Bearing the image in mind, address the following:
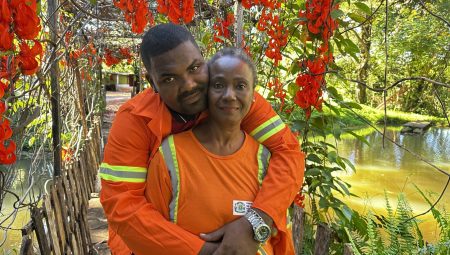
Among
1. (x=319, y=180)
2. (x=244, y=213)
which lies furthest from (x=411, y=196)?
(x=244, y=213)

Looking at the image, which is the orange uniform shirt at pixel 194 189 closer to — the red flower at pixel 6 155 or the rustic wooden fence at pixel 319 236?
the red flower at pixel 6 155

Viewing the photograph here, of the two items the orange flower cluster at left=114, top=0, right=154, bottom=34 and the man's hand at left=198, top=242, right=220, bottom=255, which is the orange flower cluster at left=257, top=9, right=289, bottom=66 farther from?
the man's hand at left=198, top=242, right=220, bottom=255

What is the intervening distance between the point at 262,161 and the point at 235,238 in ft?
0.87

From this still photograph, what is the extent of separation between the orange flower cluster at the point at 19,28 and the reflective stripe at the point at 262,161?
0.73m

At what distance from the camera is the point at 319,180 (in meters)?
2.29

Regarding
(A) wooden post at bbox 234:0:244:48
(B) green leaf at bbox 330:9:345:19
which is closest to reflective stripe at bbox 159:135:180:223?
(B) green leaf at bbox 330:9:345:19

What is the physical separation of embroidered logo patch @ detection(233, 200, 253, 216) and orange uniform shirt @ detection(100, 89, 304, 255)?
25 mm

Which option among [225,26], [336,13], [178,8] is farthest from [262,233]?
[225,26]

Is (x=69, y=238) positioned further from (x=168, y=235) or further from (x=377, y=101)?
(x=377, y=101)

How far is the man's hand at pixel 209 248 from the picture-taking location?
3.65ft

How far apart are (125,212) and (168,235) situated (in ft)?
0.41

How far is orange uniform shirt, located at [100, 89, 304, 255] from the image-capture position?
3.57ft

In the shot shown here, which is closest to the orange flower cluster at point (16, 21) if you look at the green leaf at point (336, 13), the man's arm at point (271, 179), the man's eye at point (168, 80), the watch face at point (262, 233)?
the man's eye at point (168, 80)

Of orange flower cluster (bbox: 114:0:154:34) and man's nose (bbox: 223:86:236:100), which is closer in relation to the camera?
man's nose (bbox: 223:86:236:100)
